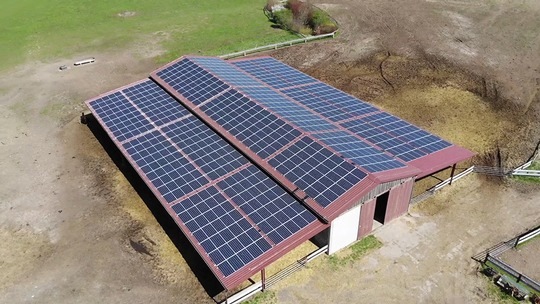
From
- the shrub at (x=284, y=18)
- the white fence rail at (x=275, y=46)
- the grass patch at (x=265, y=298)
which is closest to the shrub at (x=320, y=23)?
the white fence rail at (x=275, y=46)

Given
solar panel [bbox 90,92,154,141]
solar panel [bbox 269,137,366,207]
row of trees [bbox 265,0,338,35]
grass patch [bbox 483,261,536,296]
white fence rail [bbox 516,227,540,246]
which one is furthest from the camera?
row of trees [bbox 265,0,338,35]

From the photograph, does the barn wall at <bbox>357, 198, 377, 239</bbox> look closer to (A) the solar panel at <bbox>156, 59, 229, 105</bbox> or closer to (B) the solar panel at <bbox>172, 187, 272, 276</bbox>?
(B) the solar panel at <bbox>172, 187, 272, 276</bbox>

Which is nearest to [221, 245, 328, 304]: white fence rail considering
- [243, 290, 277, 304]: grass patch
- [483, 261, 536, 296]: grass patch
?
[243, 290, 277, 304]: grass patch

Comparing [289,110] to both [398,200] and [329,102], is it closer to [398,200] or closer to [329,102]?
[329,102]

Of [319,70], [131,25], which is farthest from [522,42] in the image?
[131,25]

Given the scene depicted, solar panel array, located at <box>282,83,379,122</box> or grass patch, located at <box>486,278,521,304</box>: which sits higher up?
solar panel array, located at <box>282,83,379,122</box>

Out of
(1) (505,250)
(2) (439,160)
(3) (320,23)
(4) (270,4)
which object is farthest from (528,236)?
(4) (270,4)
